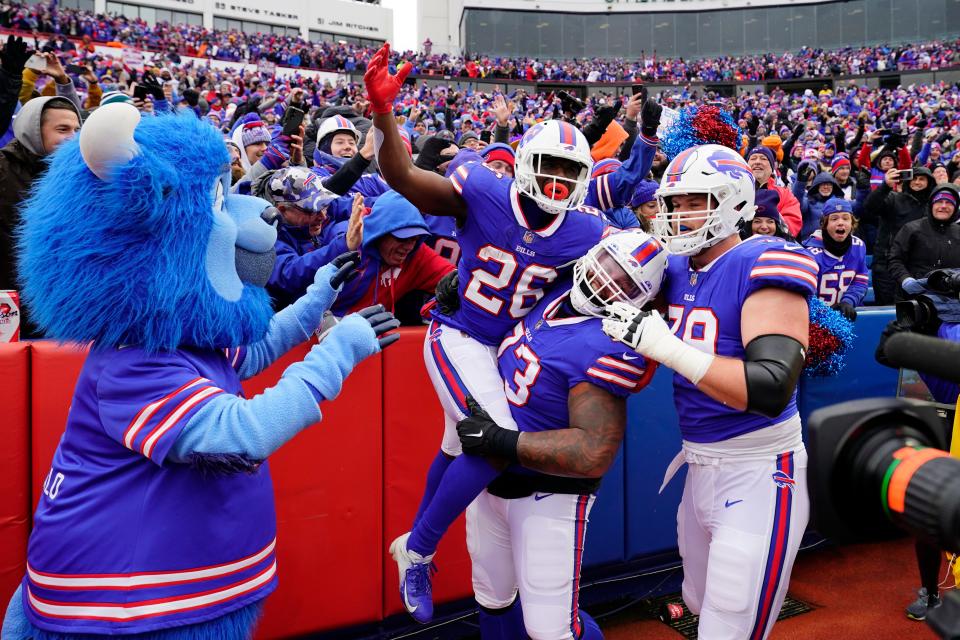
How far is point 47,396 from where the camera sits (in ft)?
8.66

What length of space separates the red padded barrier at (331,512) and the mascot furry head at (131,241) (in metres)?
1.21

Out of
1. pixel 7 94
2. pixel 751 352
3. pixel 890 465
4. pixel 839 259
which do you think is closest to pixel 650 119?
pixel 751 352

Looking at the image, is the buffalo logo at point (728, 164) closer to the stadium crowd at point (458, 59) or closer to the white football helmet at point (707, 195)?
the white football helmet at point (707, 195)

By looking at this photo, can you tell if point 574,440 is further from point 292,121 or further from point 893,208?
point 893,208

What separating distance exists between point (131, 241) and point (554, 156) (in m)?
1.57

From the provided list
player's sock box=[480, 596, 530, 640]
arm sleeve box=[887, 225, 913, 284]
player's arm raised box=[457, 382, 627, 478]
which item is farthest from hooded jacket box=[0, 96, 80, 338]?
arm sleeve box=[887, 225, 913, 284]

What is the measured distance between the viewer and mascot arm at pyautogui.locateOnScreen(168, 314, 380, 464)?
1.72m

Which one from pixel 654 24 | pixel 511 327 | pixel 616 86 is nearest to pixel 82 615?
pixel 511 327

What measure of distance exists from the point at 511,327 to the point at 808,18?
184ft

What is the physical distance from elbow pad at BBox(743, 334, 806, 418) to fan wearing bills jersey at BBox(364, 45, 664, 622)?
0.84 metres

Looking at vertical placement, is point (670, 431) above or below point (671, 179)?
below

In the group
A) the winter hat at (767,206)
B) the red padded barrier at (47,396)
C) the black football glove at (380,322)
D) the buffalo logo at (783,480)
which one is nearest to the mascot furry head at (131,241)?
the black football glove at (380,322)

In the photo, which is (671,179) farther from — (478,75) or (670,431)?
(478,75)

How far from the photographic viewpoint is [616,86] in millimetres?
38562
